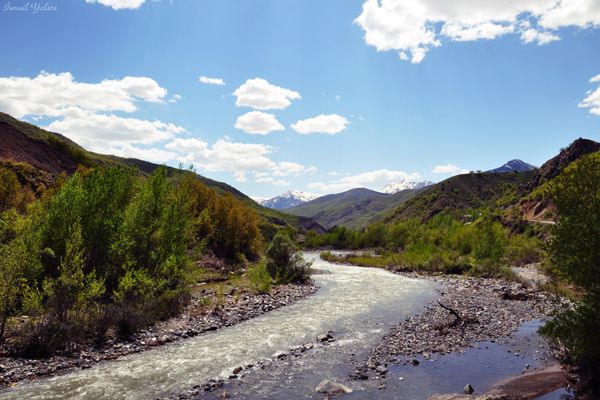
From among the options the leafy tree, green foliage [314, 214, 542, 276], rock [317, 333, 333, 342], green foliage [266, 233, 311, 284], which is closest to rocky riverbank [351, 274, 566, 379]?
rock [317, 333, 333, 342]

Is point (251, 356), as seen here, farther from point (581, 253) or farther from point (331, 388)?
point (581, 253)

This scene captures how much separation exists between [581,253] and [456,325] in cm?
1323

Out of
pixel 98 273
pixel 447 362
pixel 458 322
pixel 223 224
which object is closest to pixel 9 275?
pixel 98 273

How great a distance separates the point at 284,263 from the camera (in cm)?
5166

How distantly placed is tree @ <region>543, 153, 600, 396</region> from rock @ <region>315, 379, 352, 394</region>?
8.49 m

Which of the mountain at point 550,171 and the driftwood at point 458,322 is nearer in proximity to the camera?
the driftwood at point 458,322

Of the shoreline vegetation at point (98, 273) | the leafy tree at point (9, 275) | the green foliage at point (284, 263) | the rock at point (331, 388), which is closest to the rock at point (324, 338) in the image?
the rock at point (331, 388)

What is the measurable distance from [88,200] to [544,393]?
27450 mm

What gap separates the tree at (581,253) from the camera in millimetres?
15102

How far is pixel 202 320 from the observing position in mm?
28719

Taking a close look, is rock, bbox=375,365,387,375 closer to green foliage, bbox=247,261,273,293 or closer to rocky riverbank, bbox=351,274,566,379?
rocky riverbank, bbox=351,274,566,379

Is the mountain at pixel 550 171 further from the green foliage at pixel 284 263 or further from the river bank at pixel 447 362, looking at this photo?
the river bank at pixel 447 362

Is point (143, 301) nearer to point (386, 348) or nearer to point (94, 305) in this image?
point (94, 305)

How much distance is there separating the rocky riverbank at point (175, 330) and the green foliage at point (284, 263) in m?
5.78
